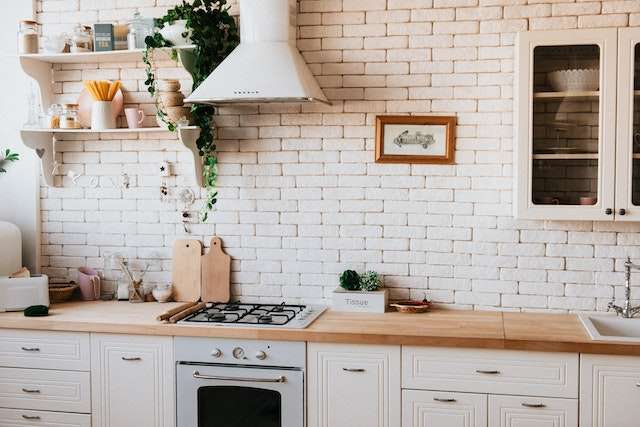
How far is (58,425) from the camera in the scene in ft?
12.4

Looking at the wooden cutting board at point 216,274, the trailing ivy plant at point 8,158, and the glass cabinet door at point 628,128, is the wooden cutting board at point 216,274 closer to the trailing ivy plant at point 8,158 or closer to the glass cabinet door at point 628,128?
the trailing ivy plant at point 8,158

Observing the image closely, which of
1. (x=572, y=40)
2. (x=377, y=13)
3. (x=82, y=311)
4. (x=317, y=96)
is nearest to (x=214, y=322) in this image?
(x=82, y=311)

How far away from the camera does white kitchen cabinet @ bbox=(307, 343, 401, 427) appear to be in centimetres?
344

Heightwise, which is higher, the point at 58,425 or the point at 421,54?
the point at 421,54

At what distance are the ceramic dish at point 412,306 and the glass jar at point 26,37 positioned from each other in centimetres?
237

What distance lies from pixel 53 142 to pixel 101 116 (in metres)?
0.44

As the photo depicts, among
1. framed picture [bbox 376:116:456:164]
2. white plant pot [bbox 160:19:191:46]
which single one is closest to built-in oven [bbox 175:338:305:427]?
framed picture [bbox 376:116:456:164]

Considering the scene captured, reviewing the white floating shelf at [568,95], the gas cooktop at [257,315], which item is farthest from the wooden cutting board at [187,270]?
the white floating shelf at [568,95]

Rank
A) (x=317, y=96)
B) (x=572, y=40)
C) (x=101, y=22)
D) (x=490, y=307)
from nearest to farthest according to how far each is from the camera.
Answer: (x=572, y=40) → (x=317, y=96) → (x=490, y=307) → (x=101, y=22)

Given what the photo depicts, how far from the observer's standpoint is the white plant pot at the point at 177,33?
3875mm

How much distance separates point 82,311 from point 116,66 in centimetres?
136

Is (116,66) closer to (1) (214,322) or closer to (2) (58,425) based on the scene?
(1) (214,322)

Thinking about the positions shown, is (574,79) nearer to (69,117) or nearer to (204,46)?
(204,46)

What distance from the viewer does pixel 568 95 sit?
3457 millimetres
